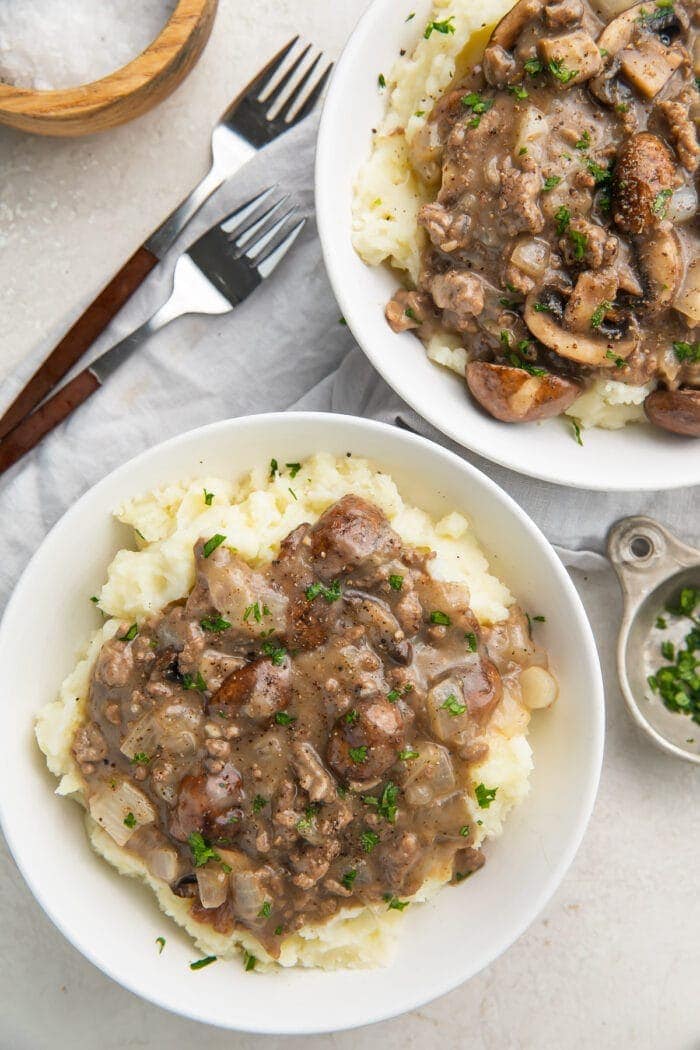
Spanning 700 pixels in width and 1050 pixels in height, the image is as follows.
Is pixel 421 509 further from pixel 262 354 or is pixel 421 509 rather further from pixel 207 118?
pixel 207 118

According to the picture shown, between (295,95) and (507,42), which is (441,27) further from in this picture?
(295,95)

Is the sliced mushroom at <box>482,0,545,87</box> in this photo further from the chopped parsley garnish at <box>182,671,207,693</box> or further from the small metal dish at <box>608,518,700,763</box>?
the chopped parsley garnish at <box>182,671,207,693</box>

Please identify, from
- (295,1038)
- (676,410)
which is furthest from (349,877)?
(676,410)

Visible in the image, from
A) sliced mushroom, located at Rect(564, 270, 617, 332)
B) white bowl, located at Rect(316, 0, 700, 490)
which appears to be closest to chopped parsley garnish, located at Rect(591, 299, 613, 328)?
sliced mushroom, located at Rect(564, 270, 617, 332)

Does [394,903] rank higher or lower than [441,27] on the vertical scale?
lower

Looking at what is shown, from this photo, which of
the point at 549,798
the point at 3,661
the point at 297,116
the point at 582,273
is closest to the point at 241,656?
the point at 3,661

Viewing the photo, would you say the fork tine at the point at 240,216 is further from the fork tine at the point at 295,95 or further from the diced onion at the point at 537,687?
the diced onion at the point at 537,687

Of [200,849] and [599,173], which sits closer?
[200,849]

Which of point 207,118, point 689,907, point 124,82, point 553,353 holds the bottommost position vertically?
point 689,907
